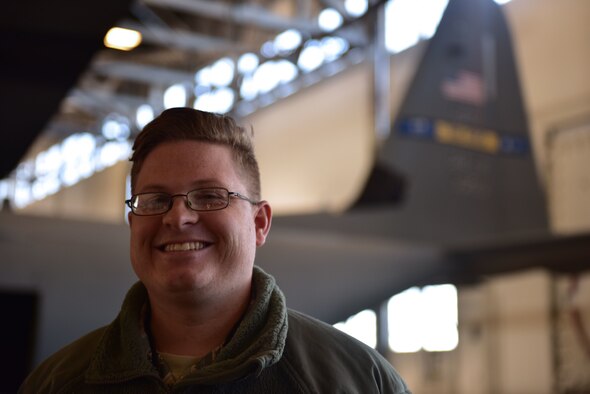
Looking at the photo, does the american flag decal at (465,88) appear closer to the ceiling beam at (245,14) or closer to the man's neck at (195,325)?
the ceiling beam at (245,14)

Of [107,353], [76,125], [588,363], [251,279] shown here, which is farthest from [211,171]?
[76,125]

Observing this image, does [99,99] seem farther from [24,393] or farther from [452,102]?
[24,393]

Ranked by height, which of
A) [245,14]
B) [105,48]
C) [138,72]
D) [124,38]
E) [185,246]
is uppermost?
[245,14]

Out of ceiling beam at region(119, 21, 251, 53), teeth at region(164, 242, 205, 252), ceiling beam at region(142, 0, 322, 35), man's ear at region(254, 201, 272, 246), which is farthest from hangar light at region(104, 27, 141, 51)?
teeth at region(164, 242, 205, 252)

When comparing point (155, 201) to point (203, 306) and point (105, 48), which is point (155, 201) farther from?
point (105, 48)

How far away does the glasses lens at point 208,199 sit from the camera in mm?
1177

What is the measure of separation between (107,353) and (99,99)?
1562 centimetres

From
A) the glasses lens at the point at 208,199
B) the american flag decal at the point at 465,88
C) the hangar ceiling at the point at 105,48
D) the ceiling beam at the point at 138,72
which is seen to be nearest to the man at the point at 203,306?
the glasses lens at the point at 208,199

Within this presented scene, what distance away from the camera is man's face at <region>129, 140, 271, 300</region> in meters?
1.16

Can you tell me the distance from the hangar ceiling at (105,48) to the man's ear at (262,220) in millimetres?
2325

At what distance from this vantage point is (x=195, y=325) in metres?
1.20

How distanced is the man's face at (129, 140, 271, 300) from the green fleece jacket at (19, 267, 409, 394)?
0.07m

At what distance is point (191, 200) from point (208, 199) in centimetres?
2

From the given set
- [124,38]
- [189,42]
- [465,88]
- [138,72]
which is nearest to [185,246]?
[465,88]
